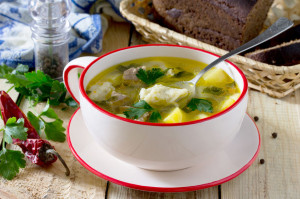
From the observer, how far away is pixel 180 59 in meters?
2.09

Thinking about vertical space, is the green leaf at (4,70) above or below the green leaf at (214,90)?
below

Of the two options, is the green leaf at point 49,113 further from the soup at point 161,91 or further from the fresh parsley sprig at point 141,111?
the fresh parsley sprig at point 141,111

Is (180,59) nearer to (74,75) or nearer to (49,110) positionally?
(74,75)

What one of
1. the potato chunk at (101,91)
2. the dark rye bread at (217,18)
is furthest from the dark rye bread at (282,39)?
the potato chunk at (101,91)

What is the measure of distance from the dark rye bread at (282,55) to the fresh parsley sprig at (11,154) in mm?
1374

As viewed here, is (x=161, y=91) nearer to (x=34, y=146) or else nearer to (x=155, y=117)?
(x=155, y=117)

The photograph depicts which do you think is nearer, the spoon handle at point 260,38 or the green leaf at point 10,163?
the green leaf at point 10,163

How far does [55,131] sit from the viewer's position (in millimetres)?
2080

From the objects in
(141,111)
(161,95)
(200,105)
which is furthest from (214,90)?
(141,111)

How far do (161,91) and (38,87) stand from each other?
892mm

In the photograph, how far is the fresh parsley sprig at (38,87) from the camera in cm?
232

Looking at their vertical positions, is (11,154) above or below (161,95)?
below

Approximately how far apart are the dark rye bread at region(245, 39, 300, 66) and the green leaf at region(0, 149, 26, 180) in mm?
1420

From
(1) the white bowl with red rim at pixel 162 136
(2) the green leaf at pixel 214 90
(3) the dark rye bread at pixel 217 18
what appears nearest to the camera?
(1) the white bowl with red rim at pixel 162 136
